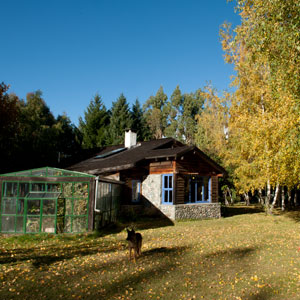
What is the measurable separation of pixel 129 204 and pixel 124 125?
24828mm

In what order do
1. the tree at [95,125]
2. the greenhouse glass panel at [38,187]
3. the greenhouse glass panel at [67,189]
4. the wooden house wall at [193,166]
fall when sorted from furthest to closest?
the tree at [95,125], the wooden house wall at [193,166], the greenhouse glass panel at [38,187], the greenhouse glass panel at [67,189]

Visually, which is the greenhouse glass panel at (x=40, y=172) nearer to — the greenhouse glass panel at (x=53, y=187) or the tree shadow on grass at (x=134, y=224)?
the greenhouse glass panel at (x=53, y=187)

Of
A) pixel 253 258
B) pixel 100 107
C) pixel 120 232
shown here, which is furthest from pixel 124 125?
pixel 253 258

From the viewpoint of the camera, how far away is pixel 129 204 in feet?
61.1

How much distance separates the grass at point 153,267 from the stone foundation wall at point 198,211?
17.2 feet

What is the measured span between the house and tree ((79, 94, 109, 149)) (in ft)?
76.5

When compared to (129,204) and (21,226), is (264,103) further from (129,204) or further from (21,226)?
(21,226)

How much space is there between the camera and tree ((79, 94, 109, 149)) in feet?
138

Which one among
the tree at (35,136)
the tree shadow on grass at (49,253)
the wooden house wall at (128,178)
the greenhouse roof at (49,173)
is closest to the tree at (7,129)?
the tree at (35,136)

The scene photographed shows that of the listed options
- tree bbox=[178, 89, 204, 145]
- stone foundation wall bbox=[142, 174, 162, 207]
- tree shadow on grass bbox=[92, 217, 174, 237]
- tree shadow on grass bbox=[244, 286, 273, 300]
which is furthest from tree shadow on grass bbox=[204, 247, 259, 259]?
tree bbox=[178, 89, 204, 145]

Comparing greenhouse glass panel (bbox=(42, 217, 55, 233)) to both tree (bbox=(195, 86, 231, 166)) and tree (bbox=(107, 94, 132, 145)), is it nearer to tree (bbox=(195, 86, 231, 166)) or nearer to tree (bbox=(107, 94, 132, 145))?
tree (bbox=(195, 86, 231, 166))

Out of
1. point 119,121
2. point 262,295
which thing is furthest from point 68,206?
point 119,121

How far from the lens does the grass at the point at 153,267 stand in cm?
585

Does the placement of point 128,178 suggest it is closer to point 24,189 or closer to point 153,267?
point 24,189
